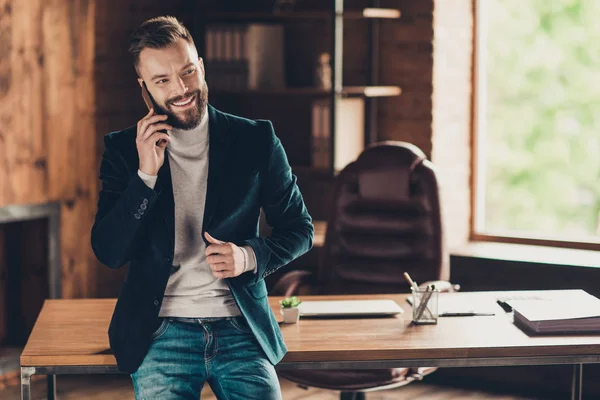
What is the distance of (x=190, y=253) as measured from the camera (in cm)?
209

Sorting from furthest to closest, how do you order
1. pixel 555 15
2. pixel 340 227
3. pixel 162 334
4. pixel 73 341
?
pixel 555 15, pixel 340 227, pixel 73 341, pixel 162 334

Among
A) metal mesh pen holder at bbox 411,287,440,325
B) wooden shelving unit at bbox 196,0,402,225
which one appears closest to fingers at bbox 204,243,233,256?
metal mesh pen holder at bbox 411,287,440,325

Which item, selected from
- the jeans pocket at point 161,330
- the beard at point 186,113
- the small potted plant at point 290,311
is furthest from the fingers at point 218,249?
the small potted plant at point 290,311

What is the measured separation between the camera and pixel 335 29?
403 centimetres

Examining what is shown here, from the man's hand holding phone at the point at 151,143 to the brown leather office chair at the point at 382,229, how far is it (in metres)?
1.23

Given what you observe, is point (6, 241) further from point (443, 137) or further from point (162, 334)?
point (162, 334)

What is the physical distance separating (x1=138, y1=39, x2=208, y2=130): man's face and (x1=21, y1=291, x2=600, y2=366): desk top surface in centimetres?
62

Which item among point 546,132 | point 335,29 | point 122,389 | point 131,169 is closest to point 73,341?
point 131,169

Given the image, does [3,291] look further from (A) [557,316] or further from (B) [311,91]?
(A) [557,316]

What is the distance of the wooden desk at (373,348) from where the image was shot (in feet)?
6.84

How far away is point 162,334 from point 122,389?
2.12 m

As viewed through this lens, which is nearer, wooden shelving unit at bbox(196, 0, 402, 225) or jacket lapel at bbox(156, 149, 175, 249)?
jacket lapel at bbox(156, 149, 175, 249)

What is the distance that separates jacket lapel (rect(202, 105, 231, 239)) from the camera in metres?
2.08

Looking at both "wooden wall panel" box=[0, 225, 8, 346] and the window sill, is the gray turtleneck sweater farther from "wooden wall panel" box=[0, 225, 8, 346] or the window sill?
"wooden wall panel" box=[0, 225, 8, 346]
